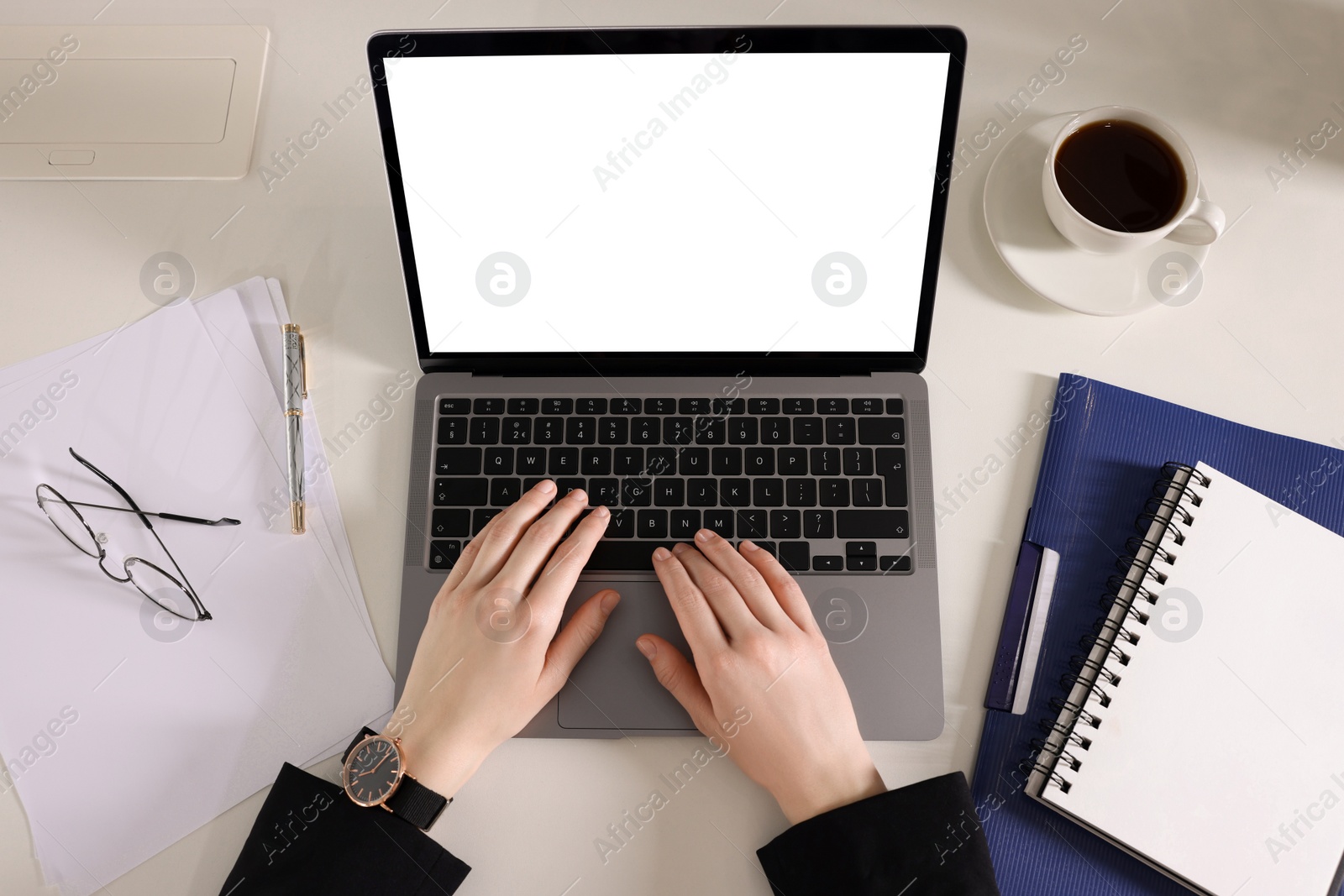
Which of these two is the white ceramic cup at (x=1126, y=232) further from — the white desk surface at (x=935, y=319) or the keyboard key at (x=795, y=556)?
the keyboard key at (x=795, y=556)

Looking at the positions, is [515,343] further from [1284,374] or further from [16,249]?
[1284,374]

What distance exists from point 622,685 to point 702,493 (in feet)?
0.63

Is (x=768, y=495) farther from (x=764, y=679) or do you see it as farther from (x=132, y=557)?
(x=132, y=557)

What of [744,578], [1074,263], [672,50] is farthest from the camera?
[1074,263]

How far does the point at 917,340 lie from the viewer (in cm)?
78

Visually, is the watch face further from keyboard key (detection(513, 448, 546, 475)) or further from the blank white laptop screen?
the blank white laptop screen

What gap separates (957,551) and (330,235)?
0.74 m

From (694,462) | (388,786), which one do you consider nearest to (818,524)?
(694,462)

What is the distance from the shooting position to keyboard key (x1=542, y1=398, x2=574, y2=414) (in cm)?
79

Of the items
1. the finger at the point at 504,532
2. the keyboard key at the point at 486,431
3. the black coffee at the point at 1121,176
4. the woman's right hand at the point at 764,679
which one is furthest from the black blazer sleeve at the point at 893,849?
the black coffee at the point at 1121,176

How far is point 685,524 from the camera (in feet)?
2.52

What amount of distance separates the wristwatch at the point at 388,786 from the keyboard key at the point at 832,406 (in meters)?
0.49

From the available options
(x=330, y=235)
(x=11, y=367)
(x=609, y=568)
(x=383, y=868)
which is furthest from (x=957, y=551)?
(x=11, y=367)

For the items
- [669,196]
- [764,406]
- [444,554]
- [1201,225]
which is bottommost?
[444,554]
